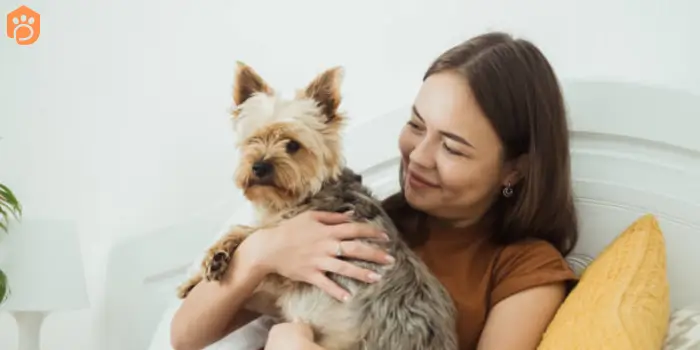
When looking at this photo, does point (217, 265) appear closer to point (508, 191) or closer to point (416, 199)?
point (416, 199)

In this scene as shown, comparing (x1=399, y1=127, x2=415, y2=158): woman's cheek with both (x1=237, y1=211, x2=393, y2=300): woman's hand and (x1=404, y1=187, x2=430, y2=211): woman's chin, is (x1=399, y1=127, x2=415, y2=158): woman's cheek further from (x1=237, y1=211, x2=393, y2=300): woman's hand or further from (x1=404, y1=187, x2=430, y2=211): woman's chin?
(x1=237, y1=211, x2=393, y2=300): woman's hand

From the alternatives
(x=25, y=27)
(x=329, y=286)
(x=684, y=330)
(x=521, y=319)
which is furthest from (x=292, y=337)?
(x=25, y=27)

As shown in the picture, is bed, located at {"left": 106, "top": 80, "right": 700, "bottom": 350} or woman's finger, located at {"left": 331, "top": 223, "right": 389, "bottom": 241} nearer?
woman's finger, located at {"left": 331, "top": 223, "right": 389, "bottom": 241}

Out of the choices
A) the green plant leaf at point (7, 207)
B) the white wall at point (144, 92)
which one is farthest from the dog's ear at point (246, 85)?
the green plant leaf at point (7, 207)

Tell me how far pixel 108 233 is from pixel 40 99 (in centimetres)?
45

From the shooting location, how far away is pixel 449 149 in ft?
4.81

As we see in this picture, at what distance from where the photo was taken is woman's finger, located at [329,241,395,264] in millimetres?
1325

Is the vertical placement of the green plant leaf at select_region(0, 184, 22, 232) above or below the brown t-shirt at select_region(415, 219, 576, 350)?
below

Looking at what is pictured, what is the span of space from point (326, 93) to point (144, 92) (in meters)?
1.11

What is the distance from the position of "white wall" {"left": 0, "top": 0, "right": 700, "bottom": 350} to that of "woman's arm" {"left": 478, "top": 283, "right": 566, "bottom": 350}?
0.74 m

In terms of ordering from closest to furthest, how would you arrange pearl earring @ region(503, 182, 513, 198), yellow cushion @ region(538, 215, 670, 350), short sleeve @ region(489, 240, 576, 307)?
1. yellow cushion @ region(538, 215, 670, 350)
2. short sleeve @ region(489, 240, 576, 307)
3. pearl earring @ region(503, 182, 513, 198)

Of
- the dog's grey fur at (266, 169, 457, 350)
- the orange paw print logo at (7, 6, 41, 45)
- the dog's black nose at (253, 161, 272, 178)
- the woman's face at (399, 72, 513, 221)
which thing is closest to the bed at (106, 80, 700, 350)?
the woman's face at (399, 72, 513, 221)

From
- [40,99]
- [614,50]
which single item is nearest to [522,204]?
[614,50]

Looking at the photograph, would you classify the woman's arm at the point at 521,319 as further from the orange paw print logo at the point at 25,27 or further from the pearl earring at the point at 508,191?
the orange paw print logo at the point at 25,27
